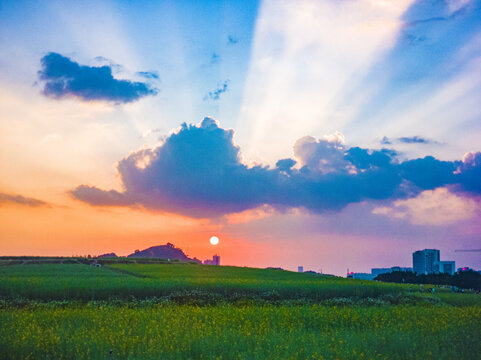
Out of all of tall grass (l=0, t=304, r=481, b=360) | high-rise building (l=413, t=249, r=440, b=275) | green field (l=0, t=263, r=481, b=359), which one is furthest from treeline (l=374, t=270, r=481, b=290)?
high-rise building (l=413, t=249, r=440, b=275)

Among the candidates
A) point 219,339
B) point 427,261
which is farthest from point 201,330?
point 427,261

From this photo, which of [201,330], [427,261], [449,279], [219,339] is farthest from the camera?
[427,261]

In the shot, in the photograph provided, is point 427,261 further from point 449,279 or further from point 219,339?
point 219,339

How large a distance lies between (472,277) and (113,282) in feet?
229

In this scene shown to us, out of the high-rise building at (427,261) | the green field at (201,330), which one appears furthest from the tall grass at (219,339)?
the high-rise building at (427,261)

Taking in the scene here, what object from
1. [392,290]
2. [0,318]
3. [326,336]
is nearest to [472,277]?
[392,290]

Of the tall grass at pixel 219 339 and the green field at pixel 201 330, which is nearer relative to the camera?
the tall grass at pixel 219 339

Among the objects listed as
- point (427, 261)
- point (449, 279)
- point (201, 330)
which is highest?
point (427, 261)

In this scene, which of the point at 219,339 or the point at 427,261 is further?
the point at 427,261

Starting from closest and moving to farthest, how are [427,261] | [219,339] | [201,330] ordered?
[219,339]
[201,330]
[427,261]

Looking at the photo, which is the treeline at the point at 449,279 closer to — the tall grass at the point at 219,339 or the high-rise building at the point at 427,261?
the tall grass at the point at 219,339

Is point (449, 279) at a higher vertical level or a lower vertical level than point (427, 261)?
lower

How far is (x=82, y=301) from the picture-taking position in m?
23.6

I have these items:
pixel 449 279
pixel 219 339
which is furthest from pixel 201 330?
pixel 449 279
